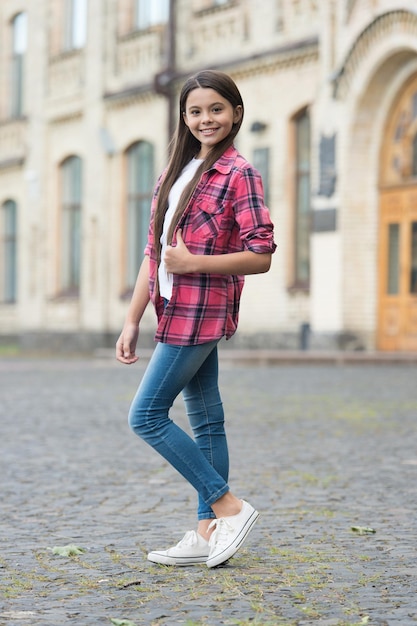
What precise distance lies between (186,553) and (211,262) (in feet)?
3.53

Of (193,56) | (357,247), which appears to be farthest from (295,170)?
(193,56)

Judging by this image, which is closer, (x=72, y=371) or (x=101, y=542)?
(x=101, y=542)

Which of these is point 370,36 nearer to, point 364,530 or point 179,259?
point 364,530

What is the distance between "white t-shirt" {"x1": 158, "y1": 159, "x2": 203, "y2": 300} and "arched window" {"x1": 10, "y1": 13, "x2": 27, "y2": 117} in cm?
3007

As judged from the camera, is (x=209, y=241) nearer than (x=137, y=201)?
Yes

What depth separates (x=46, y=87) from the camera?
108 ft

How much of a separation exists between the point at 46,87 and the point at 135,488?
26.6m

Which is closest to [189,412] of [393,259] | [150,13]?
[393,259]

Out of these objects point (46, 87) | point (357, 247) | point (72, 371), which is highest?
point (46, 87)

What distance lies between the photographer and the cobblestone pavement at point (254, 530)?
4.35 metres

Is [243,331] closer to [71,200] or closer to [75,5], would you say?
[71,200]

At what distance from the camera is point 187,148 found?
5.12 meters

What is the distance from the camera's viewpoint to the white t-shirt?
16.2ft

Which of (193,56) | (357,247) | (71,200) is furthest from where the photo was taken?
(71,200)
